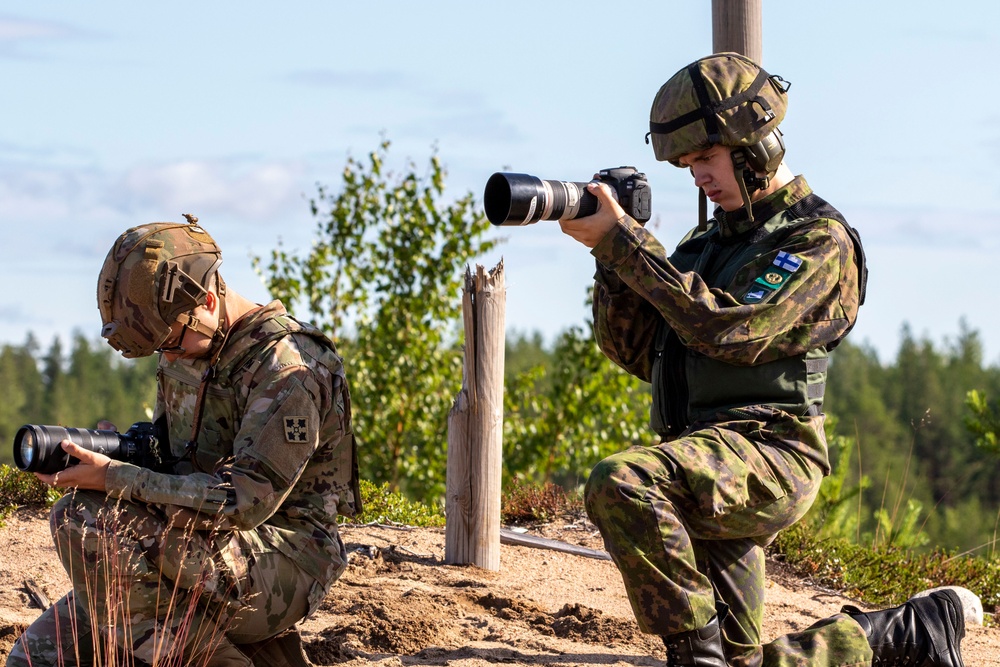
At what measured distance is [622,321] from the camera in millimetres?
4871

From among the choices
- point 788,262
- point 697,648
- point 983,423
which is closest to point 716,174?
point 788,262

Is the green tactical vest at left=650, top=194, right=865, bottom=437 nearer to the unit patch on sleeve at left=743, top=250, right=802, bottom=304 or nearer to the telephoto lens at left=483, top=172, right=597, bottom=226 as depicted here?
the unit patch on sleeve at left=743, top=250, right=802, bottom=304

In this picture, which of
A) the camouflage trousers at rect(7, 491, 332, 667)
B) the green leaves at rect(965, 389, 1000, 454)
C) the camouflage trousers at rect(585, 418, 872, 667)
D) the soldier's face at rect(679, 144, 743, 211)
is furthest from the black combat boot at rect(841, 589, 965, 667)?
the green leaves at rect(965, 389, 1000, 454)

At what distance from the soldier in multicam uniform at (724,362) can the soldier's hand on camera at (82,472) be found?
1582 mm

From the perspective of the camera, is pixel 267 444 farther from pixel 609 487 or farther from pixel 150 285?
pixel 609 487

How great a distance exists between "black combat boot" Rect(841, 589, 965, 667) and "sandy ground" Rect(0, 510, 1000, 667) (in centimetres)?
84

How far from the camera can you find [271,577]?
4500 mm

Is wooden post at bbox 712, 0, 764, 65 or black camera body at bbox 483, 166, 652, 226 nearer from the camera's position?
black camera body at bbox 483, 166, 652, 226

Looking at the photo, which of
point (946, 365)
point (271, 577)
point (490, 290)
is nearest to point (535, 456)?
point (490, 290)

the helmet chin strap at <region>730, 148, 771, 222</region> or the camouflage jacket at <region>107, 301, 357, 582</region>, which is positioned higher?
the helmet chin strap at <region>730, 148, 771, 222</region>

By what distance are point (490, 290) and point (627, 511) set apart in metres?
2.58

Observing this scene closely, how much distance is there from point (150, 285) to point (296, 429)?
67 cm

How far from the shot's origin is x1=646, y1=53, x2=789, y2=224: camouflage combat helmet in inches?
175

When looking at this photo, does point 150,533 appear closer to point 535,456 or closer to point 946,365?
point 535,456
